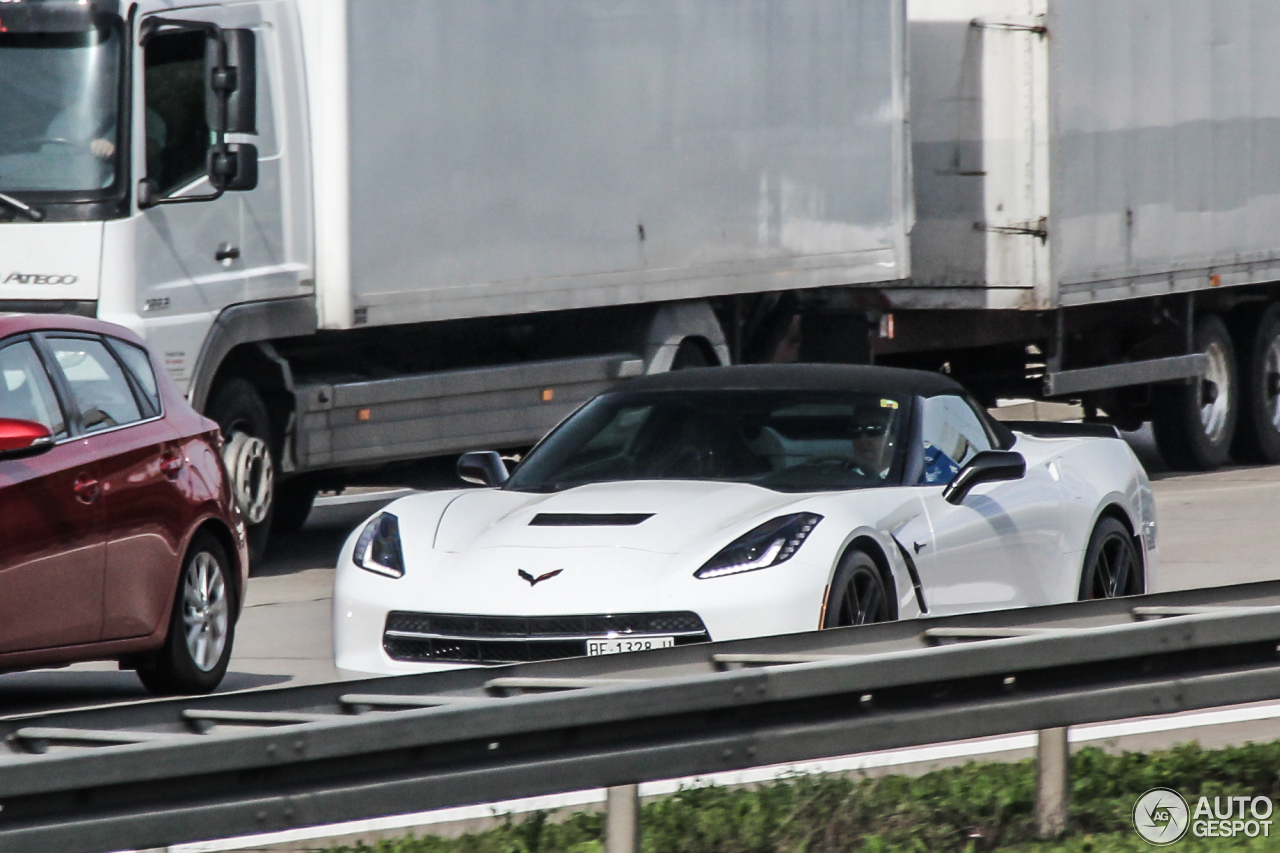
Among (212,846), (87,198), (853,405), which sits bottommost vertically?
(212,846)

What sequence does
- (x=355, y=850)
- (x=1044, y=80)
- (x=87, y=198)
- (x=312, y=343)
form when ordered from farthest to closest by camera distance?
(x=1044, y=80)
(x=312, y=343)
(x=87, y=198)
(x=355, y=850)

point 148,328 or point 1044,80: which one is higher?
point 1044,80

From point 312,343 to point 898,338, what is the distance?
560 centimetres

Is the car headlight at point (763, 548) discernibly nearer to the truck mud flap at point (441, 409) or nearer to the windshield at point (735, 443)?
the windshield at point (735, 443)

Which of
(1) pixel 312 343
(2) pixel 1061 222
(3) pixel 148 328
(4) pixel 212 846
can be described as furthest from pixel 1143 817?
(2) pixel 1061 222

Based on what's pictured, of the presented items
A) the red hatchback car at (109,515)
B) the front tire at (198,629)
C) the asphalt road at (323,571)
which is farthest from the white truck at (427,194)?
the front tire at (198,629)

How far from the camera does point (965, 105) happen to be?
17344 mm

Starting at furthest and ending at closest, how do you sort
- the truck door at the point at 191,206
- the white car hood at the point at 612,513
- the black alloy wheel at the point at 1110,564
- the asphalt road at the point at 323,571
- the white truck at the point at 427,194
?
the truck door at the point at 191,206
the white truck at the point at 427,194
the asphalt road at the point at 323,571
the black alloy wheel at the point at 1110,564
the white car hood at the point at 612,513

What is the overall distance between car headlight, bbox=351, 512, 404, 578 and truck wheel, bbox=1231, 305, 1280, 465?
1291 cm

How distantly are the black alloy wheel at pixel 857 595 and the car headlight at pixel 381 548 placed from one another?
1.40m

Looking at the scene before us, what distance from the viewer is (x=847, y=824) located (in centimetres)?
546

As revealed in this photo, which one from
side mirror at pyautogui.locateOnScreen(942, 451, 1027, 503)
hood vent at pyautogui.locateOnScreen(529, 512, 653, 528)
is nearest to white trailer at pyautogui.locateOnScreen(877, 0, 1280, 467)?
side mirror at pyautogui.locateOnScreen(942, 451, 1027, 503)

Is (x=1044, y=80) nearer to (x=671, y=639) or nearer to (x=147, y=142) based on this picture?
(x=147, y=142)

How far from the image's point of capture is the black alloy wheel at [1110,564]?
9.08 m
